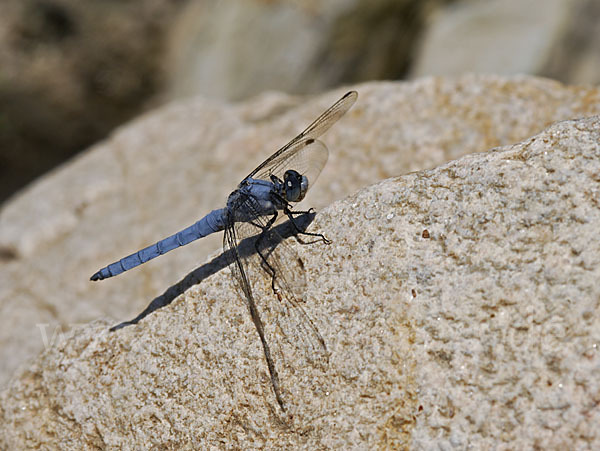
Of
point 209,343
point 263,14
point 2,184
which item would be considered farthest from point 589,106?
point 2,184

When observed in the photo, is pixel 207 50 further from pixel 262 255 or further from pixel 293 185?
pixel 262 255

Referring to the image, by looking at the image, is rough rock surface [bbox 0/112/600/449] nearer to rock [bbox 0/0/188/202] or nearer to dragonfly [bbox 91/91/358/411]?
dragonfly [bbox 91/91/358/411]

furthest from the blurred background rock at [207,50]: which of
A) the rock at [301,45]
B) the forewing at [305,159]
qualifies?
the forewing at [305,159]

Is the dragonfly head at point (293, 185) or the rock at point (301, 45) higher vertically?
the rock at point (301, 45)

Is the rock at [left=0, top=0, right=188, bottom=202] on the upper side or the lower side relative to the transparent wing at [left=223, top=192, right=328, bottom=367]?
upper

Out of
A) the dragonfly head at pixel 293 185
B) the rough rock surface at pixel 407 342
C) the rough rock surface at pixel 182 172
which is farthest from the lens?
the rough rock surface at pixel 182 172

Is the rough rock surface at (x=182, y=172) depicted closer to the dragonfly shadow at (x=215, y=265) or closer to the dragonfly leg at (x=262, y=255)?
the dragonfly shadow at (x=215, y=265)

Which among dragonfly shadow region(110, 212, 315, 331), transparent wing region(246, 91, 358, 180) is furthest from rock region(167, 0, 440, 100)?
dragonfly shadow region(110, 212, 315, 331)
